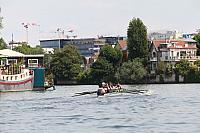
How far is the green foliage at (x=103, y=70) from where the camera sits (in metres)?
139

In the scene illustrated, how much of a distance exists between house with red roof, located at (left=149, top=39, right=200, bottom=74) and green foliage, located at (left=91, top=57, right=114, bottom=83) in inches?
362

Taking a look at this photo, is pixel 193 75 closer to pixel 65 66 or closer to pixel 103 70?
pixel 103 70

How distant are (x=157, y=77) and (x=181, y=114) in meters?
91.0

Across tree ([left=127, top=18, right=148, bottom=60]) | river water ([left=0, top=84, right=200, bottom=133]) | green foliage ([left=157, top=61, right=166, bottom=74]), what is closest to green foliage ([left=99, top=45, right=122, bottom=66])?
tree ([left=127, top=18, right=148, bottom=60])

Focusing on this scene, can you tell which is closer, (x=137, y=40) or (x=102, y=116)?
(x=102, y=116)

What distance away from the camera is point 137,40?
5364 inches

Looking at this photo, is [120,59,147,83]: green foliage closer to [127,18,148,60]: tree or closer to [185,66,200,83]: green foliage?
[127,18,148,60]: tree

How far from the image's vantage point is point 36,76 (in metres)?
103

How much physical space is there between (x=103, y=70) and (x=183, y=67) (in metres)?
15.6

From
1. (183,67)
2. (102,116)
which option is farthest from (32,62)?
(102,116)

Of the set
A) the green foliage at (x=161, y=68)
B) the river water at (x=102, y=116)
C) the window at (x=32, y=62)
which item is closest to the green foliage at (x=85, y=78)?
the green foliage at (x=161, y=68)

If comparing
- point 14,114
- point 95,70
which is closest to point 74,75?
point 95,70

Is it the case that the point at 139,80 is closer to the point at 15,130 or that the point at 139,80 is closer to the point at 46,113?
the point at 46,113

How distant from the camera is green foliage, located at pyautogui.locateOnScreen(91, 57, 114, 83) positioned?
455 feet
